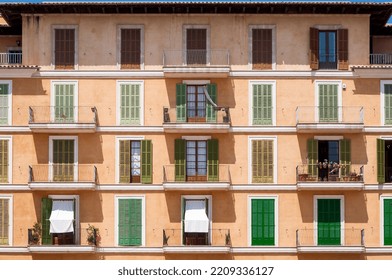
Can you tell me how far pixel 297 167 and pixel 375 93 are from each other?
18.9 ft

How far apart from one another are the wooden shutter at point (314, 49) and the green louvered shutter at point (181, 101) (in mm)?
6890

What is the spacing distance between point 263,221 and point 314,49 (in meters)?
9.46

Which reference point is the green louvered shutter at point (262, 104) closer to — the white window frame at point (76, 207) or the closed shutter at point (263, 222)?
the closed shutter at point (263, 222)

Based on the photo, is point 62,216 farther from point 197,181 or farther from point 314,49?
point 314,49

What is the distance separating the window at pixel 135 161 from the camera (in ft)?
166

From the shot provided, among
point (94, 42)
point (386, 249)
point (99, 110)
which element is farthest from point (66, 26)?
point (386, 249)

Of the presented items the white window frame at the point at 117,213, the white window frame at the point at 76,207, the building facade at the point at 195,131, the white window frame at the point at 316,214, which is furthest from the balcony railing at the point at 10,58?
the white window frame at the point at 316,214

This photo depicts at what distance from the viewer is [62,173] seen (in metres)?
50.3

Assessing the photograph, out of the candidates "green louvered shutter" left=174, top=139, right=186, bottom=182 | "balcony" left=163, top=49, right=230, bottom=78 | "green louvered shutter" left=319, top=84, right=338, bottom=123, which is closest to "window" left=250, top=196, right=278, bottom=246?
"green louvered shutter" left=174, top=139, right=186, bottom=182

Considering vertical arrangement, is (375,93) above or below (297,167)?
above
